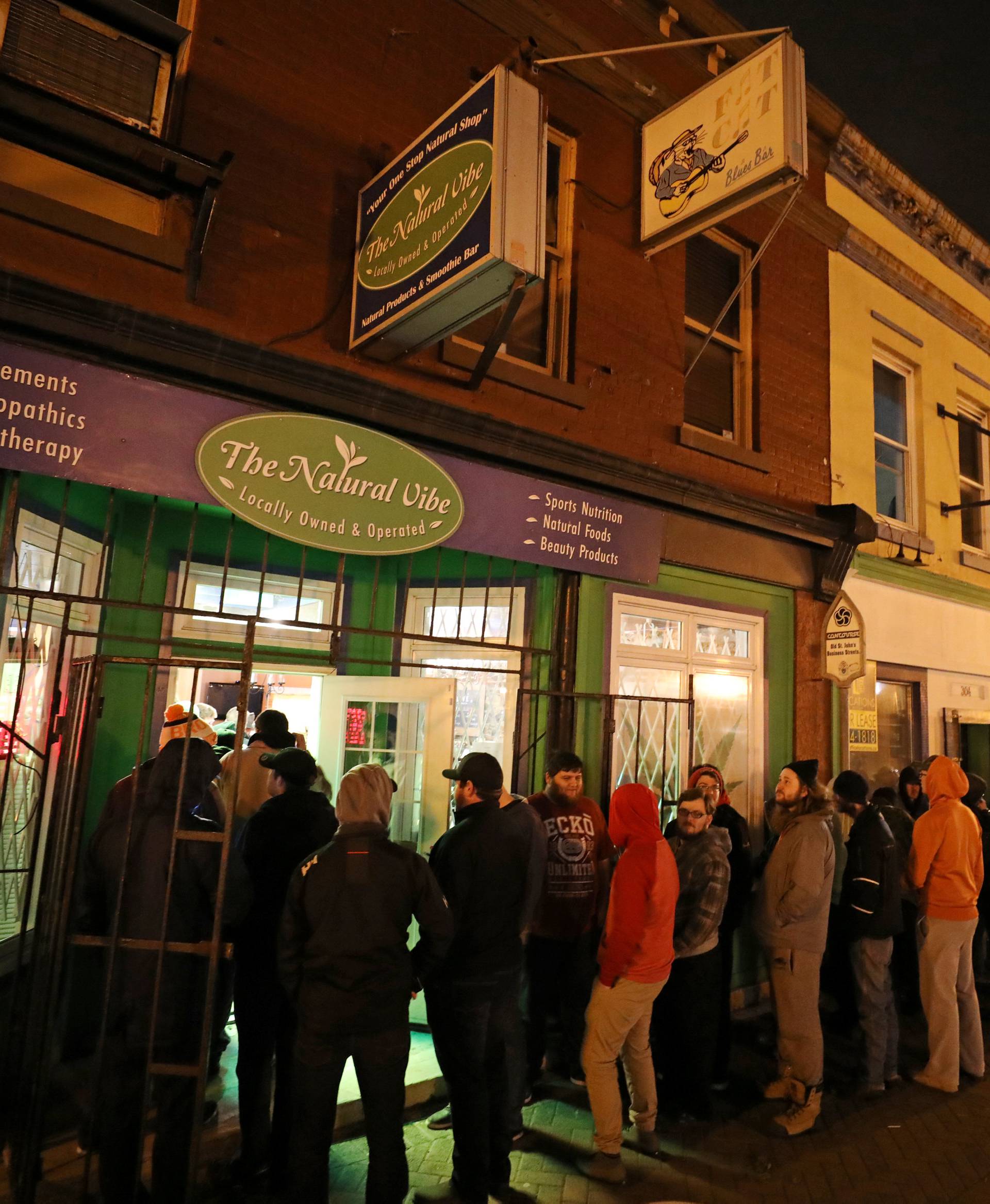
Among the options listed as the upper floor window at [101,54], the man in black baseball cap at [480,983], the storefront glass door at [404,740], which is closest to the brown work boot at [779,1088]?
the man in black baseball cap at [480,983]

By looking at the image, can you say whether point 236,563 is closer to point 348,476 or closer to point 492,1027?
point 348,476

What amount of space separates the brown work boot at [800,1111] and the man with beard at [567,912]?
4.00 ft

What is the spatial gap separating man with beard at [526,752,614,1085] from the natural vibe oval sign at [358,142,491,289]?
3118 millimetres

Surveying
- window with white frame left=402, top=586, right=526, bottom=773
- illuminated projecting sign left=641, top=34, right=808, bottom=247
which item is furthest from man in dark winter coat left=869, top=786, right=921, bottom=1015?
illuminated projecting sign left=641, top=34, right=808, bottom=247

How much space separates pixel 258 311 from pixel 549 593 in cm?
286

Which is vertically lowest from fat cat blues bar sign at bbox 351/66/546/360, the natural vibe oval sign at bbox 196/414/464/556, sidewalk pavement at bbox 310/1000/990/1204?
sidewalk pavement at bbox 310/1000/990/1204

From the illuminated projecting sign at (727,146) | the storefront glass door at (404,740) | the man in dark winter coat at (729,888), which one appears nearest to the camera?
the illuminated projecting sign at (727,146)

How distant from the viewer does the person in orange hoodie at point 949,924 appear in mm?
5457

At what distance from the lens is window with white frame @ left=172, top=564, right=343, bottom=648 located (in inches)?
242

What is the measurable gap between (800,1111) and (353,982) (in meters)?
3.03

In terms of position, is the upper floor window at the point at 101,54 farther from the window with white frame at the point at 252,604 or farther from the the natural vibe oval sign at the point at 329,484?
the window with white frame at the point at 252,604

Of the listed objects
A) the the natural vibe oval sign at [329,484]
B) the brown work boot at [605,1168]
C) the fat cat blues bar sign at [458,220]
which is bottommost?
the brown work boot at [605,1168]

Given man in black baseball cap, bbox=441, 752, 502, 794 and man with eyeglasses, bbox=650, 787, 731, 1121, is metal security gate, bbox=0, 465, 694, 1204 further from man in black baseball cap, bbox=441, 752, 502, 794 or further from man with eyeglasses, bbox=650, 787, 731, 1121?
man with eyeglasses, bbox=650, 787, 731, 1121

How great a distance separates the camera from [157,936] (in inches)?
144
